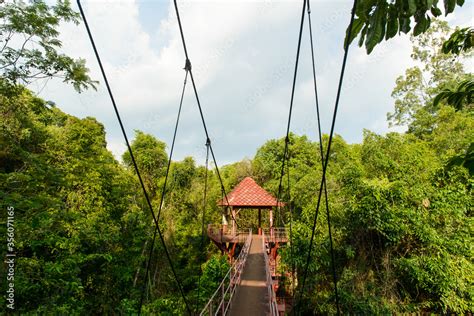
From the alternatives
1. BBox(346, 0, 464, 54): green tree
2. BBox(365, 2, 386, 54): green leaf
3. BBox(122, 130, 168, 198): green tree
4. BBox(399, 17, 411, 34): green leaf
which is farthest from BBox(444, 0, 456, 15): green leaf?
BBox(122, 130, 168, 198): green tree

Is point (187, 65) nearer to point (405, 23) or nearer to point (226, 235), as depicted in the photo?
point (405, 23)

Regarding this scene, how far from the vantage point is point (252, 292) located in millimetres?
5602

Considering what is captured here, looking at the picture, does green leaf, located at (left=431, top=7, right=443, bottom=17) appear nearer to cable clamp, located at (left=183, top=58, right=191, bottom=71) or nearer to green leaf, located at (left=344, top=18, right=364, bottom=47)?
green leaf, located at (left=344, top=18, right=364, bottom=47)

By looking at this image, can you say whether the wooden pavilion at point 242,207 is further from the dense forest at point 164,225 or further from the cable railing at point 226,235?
the dense forest at point 164,225

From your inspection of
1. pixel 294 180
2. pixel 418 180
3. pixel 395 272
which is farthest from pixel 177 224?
pixel 418 180

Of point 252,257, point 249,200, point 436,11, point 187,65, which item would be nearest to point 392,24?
point 436,11

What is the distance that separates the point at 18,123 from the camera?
5.19 meters

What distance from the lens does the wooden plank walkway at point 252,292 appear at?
4.63 metres

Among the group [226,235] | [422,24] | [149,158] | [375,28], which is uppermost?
[149,158]

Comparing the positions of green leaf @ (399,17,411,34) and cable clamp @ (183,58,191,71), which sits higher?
cable clamp @ (183,58,191,71)

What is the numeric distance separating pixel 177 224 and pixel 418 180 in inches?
A: 459

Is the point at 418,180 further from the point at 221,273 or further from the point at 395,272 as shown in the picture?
the point at 221,273

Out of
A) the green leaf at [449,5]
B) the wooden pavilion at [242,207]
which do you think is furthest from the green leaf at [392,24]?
the wooden pavilion at [242,207]

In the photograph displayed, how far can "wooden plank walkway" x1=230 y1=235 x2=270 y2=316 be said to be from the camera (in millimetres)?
4629
